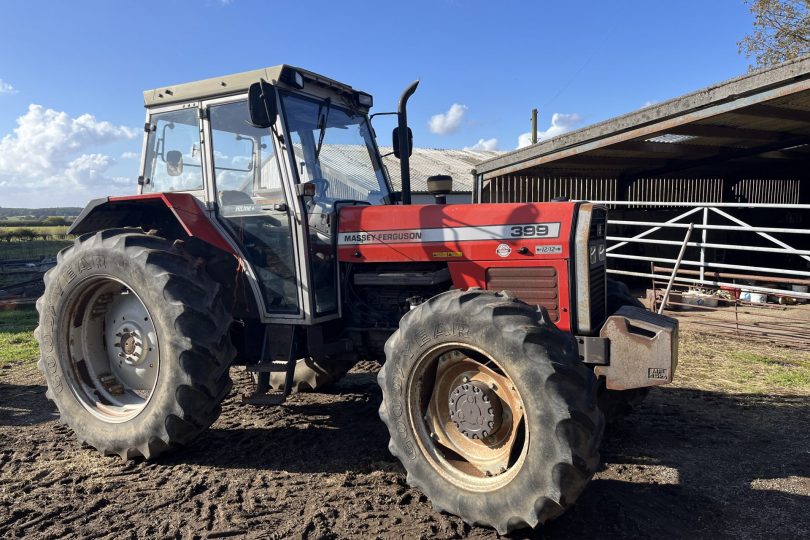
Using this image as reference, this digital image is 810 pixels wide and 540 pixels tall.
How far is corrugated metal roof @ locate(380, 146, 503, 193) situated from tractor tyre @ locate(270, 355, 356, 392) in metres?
14.7

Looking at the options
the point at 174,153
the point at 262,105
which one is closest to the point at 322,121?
the point at 262,105

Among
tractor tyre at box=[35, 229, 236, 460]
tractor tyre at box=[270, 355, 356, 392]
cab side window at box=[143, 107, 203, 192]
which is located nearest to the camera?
tractor tyre at box=[35, 229, 236, 460]

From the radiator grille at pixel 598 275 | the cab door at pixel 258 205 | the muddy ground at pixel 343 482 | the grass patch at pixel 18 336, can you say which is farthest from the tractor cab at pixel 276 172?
the grass patch at pixel 18 336

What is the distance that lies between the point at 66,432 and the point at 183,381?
60.7 inches

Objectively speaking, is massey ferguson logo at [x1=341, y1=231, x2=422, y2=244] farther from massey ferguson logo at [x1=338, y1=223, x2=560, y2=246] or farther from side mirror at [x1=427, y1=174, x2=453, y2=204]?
side mirror at [x1=427, y1=174, x2=453, y2=204]

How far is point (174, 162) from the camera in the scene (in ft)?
15.0

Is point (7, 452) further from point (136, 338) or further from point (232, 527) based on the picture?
point (232, 527)

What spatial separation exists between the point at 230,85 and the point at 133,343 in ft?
6.44

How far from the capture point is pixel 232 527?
10.2ft

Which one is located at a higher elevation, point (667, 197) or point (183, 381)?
point (667, 197)

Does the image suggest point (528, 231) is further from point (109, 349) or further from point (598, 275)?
point (109, 349)

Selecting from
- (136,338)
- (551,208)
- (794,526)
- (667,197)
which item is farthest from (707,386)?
(667,197)

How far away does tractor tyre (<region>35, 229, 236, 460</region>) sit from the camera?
375 centimetres

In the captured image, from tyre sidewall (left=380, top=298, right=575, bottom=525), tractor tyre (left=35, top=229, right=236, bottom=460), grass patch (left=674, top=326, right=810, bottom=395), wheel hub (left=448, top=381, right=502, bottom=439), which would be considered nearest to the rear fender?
tractor tyre (left=35, top=229, right=236, bottom=460)
